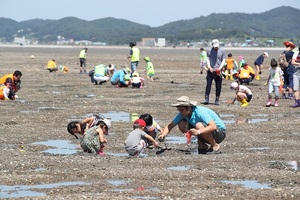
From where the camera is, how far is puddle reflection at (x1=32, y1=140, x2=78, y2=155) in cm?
1442

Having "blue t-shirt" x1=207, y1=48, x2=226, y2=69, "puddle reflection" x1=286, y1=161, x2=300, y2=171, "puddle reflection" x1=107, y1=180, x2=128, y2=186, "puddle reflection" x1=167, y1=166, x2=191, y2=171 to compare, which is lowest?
"puddle reflection" x1=286, y1=161, x2=300, y2=171

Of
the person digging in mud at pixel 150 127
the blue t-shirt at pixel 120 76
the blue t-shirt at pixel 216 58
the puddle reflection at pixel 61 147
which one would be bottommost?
the blue t-shirt at pixel 120 76

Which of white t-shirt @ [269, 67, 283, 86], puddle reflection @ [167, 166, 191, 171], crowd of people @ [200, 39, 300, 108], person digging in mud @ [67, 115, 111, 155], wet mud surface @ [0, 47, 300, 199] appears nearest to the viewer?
wet mud surface @ [0, 47, 300, 199]

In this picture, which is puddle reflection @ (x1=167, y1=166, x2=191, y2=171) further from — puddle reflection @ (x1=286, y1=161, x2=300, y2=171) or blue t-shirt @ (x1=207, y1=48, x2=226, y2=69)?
blue t-shirt @ (x1=207, y1=48, x2=226, y2=69)

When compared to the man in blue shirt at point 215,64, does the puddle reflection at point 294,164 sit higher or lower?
lower

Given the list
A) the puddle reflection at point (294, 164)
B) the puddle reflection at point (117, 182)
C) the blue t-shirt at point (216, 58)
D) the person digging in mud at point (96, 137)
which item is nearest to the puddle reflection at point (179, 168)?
the puddle reflection at point (117, 182)

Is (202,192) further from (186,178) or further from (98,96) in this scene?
(98,96)

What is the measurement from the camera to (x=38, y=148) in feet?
48.4

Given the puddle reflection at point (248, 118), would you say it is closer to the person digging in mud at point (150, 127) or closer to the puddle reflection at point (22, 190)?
the person digging in mud at point (150, 127)

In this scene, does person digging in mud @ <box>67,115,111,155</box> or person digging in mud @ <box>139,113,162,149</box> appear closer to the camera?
person digging in mud @ <box>67,115,111,155</box>

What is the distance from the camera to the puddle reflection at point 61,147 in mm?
14422

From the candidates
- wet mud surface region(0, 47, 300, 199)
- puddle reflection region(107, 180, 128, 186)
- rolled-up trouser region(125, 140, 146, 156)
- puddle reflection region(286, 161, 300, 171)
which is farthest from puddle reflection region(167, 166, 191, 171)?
puddle reflection region(286, 161, 300, 171)

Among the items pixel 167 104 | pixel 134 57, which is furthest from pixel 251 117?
pixel 134 57

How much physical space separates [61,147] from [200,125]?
293cm
